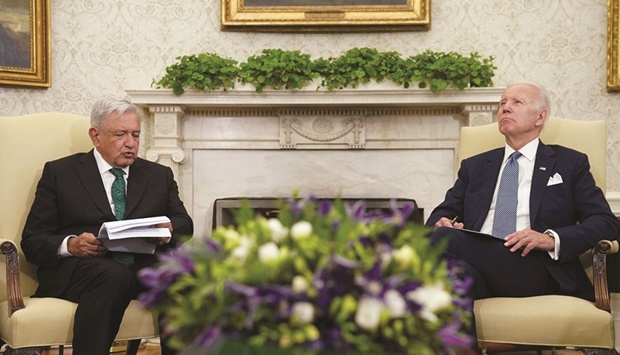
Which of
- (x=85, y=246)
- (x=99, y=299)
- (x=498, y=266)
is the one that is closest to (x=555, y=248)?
(x=498, y=266)

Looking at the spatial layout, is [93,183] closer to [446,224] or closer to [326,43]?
[446,224]

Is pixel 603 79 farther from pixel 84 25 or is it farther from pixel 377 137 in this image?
pixel 84 25

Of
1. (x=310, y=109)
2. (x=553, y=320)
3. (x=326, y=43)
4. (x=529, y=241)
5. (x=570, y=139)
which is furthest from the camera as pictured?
(x=326, y=43)

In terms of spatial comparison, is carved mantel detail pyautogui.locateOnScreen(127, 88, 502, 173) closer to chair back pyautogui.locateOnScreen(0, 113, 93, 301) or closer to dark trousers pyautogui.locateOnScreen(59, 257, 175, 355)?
chair back pyautogui.locateOnScreen(0, 113, 93, 301)

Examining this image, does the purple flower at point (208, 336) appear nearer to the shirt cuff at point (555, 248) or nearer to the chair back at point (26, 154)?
the shirt cuff at point (555, 248)

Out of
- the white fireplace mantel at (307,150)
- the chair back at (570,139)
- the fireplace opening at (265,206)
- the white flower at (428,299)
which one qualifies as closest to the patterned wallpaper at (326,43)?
the white fireplace mantel at (307,150)

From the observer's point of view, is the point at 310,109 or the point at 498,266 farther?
the point at 310,109

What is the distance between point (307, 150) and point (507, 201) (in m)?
1.95

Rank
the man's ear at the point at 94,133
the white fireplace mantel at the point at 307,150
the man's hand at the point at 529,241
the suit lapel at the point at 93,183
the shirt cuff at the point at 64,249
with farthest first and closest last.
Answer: the white fireplace mantel at the point at 307,150, the man's ear at the point at 94,133, the suit lapel at the point at 93,183, the shirt cuff at the point at 64,249, the man's hand at the point at 529,241

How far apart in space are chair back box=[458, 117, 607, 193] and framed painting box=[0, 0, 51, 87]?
297 cm

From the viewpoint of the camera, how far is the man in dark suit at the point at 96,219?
9.22ft

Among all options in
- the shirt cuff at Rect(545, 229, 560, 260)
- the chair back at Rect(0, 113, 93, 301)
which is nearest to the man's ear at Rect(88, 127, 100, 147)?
the chair back at Rect(0, 113, 93, 301)

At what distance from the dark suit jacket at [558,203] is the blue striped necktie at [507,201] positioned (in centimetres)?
6

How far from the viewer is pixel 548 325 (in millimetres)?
2719
